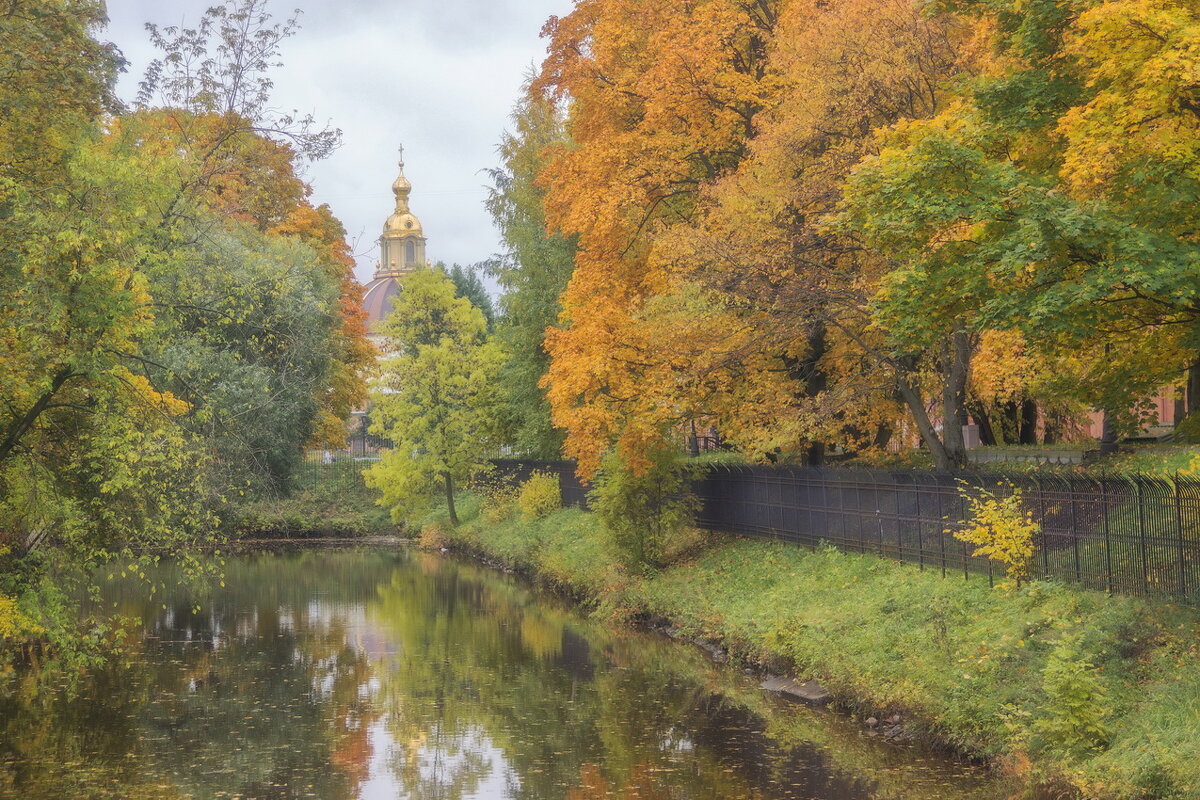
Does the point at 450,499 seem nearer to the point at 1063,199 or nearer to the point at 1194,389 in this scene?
the point at 1194,389

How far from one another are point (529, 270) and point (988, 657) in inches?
1109

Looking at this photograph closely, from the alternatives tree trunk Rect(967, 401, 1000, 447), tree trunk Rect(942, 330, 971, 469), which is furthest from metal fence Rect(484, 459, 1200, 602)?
tree trunk Rect(967, 401, 1000, 447)

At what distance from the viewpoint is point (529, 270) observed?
40.9 m

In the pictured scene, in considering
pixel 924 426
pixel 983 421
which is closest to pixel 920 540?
pixel 924 426

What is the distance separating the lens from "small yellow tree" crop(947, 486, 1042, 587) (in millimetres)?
16406

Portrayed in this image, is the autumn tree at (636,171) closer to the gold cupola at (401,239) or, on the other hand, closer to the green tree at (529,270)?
the green tree at (529,270)

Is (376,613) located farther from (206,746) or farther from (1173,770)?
(1173,770)

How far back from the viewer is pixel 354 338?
57.8m

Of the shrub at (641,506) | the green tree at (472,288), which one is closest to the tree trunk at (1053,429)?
the shrub at (641,506)

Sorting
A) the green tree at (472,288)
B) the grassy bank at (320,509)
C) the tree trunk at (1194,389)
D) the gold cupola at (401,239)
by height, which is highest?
the gold cupola at (401,239)

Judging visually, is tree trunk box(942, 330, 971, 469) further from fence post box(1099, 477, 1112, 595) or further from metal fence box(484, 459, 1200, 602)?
fence post box(1099, 477, 1112, 595)

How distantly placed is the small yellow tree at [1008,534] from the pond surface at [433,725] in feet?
9.85

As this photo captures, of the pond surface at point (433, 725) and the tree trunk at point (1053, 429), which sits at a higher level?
the tree trunk at point (1053, 429)

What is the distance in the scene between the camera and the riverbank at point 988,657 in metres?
11.8
